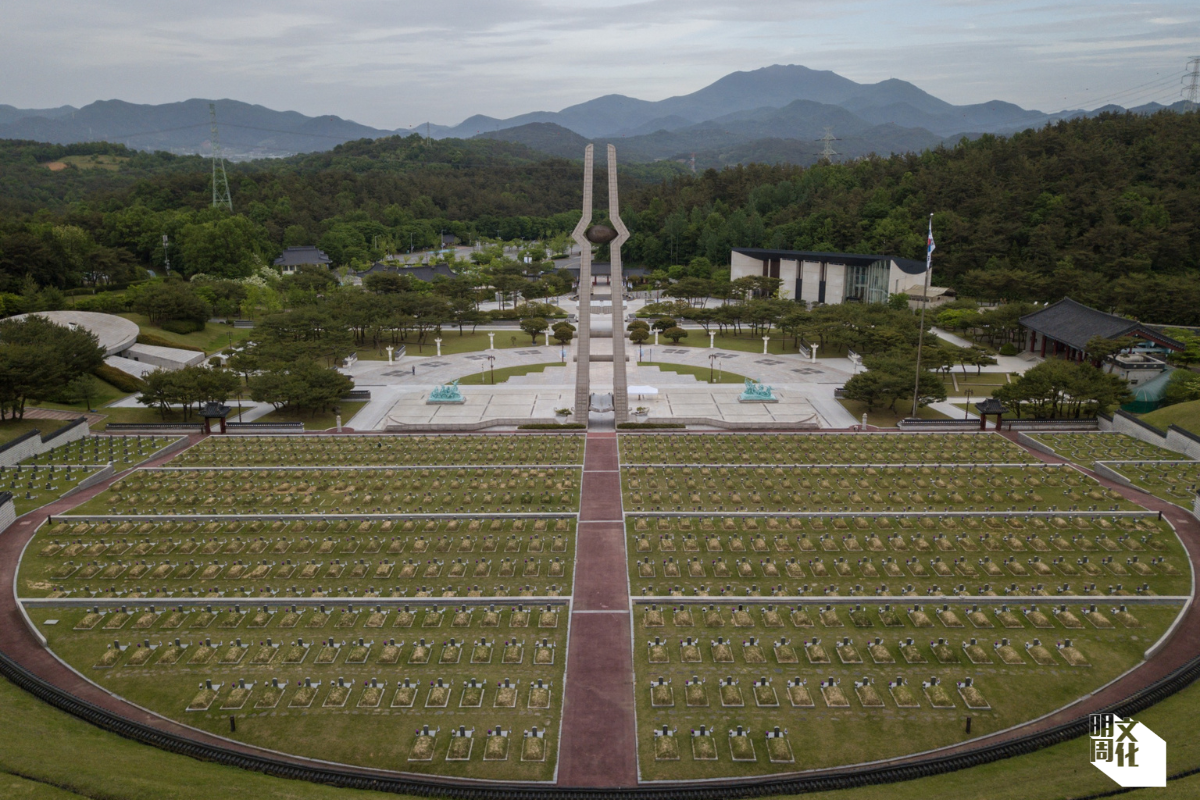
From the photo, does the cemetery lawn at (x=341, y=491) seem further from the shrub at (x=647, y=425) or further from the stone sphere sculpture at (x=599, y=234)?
the stone sphere sculpture at (x=599, y=234)

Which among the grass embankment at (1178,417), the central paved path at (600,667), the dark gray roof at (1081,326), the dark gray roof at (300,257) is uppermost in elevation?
the dark gray roof at (300,257)

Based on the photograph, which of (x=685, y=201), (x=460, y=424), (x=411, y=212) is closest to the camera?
(x=460, y=424)

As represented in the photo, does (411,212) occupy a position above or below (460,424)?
above

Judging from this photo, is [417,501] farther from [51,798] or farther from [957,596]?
[957,596]

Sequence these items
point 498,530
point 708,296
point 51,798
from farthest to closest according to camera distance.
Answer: point 708,296, point 498,530, point 51,798

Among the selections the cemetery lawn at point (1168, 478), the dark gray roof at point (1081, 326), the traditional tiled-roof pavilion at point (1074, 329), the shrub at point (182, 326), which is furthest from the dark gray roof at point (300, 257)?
the cemetery lawn at point (1168, 478)

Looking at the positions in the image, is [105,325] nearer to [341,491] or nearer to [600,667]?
[341,491]

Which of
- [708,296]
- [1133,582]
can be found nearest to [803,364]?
[708,296]
